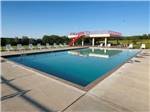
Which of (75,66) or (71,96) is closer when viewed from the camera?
(71,96)

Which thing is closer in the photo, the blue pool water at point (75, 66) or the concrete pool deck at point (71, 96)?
the concrete pool deck at point (71, 96)

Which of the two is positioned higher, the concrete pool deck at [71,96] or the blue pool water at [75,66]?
the concrete pool deck at [71,96]

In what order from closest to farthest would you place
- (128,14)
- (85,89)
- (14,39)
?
1. (85,89)
2. (128,14)
3. (14,39)

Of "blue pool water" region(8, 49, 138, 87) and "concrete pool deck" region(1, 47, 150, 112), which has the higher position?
"concrete pool deck" region(1, 47, 150, 112)

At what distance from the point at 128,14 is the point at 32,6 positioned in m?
13.2

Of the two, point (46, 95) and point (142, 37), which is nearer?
point (46, 95)

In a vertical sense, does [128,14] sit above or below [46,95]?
above

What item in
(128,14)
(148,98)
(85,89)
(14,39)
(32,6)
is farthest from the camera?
(14,39)

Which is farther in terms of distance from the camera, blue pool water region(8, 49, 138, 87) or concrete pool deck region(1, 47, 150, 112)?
blue pool water region(8, 49, 138, 87)

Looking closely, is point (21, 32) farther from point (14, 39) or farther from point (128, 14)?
point (128, 14)

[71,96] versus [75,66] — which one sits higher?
[71,96]

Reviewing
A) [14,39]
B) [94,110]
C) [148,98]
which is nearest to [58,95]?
[94,110]

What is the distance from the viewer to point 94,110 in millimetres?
3160

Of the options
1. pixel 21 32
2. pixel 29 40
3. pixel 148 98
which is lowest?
pixel 148 98
